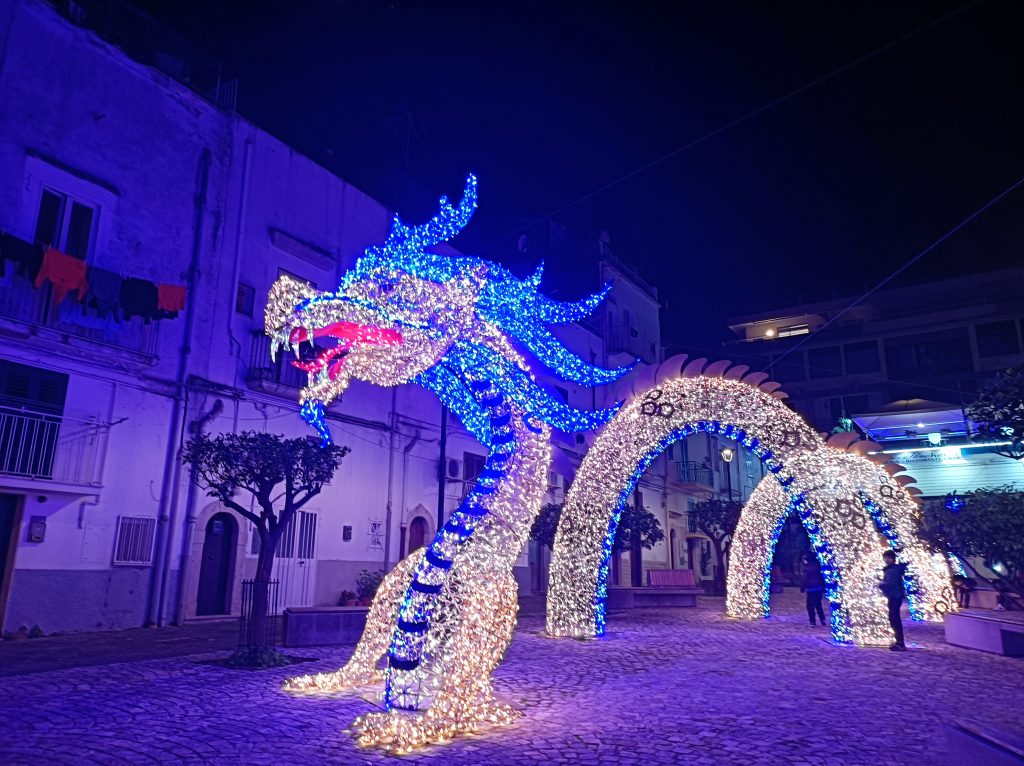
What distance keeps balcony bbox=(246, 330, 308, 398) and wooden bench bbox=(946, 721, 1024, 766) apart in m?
14.2

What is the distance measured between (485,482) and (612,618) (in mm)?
11403

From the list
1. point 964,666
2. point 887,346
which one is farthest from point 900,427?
point 964,666

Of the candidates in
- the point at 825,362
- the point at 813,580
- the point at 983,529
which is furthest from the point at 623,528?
the point at 825,362

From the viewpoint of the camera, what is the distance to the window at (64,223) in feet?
42.7

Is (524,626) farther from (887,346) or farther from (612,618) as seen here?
(887,346)

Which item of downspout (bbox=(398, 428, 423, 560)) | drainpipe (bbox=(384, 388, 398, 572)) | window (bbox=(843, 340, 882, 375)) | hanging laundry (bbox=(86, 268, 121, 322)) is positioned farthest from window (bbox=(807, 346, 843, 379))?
hanging laundry (bbox=(86, 268, 121, 322))

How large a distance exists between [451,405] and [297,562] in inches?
444

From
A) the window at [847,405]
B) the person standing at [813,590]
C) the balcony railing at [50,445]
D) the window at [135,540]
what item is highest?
the window at [847,405]

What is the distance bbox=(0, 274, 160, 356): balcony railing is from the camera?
481 inches

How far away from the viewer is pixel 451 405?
6.95 meters

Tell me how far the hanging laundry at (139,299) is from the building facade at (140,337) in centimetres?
3

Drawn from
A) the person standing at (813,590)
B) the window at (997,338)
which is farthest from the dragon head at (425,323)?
the window at (997,338)

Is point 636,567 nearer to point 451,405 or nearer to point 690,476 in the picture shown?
point 690,476

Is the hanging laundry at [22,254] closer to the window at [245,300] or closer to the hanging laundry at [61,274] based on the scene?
the hanging laundry at [61,274]
